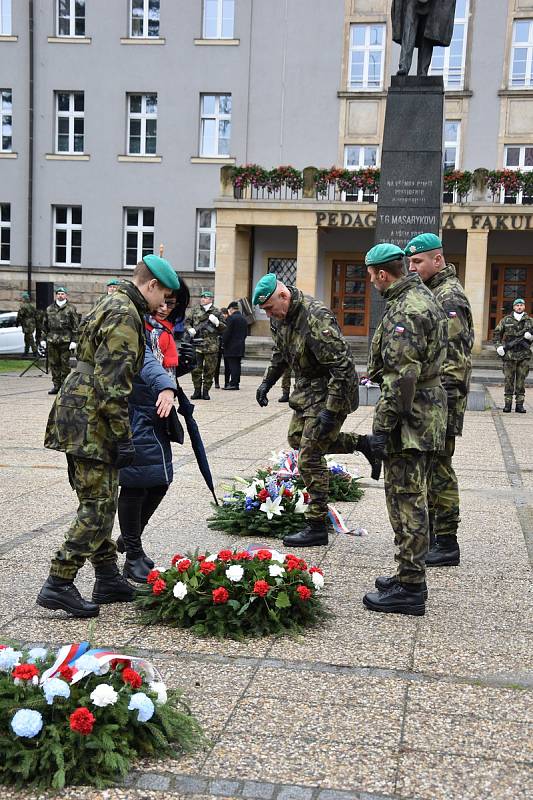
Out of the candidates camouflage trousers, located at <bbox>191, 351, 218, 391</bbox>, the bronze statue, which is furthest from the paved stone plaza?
the bronze statue

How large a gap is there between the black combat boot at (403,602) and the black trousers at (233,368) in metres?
14.5

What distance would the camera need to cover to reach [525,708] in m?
3.75

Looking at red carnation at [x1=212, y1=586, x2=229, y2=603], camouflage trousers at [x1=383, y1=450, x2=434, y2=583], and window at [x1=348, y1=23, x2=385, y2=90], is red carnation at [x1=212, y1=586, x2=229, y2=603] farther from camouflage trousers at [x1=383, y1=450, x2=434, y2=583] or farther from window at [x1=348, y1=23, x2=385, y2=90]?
window at [x1=348, y1=23, x2=385, y2=90]

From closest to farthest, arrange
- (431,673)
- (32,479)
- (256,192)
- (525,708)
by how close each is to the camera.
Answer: (525,708) < (431,673) < (32,479) < (256,192)

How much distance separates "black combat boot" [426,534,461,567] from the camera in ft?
19.6

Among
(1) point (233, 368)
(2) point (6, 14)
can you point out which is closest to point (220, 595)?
(1) point (233, 368)

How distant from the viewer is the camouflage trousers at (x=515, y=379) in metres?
16.4

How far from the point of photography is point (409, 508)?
16.1 ft

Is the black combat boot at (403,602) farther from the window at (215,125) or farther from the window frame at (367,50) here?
the window at (215,125)

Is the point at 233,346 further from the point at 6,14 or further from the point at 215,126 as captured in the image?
the point at 6,14

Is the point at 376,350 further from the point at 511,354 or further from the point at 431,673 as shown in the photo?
the point at 511,354

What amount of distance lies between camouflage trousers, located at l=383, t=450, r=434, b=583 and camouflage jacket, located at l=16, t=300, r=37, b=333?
23189 millimetres

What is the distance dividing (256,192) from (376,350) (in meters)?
25.8

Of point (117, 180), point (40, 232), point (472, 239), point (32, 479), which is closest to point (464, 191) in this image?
point (472, 239)
